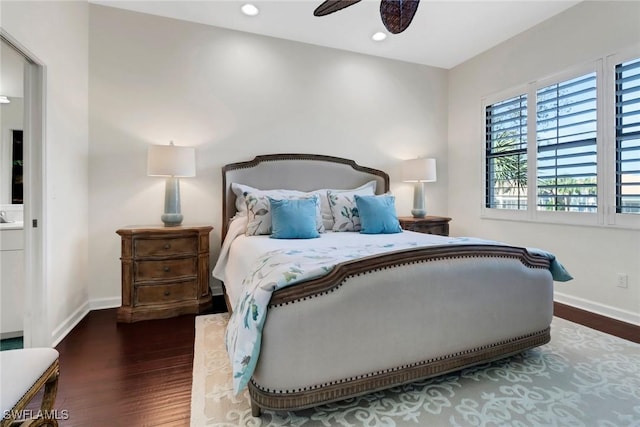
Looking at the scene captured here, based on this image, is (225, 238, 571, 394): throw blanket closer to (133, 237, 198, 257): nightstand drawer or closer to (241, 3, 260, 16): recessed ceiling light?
(133, 237, 198, 257): nightstand drawer

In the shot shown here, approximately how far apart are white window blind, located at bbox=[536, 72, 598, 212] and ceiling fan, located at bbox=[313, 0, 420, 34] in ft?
6.99

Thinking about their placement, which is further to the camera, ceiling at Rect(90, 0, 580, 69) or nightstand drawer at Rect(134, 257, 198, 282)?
ceiling at Rect(90, 0, 580, 69)

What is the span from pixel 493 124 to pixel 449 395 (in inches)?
139

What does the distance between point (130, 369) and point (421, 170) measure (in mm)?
3584

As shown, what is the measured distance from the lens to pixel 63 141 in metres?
2.52

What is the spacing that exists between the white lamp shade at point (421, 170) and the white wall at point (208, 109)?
28 centimetres

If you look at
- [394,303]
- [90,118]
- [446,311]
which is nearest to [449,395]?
[446,311]

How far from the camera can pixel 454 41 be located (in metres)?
3.79

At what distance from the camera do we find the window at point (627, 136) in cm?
262

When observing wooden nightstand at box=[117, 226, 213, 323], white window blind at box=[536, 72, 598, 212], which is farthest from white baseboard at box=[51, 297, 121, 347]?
white window blind at box=[536, 72, 598, 212]

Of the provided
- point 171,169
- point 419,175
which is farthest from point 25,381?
point 419,175

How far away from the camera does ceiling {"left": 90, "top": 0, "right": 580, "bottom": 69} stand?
9.99 feet

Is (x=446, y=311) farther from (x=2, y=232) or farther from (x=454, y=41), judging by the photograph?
(x=454, y=41)

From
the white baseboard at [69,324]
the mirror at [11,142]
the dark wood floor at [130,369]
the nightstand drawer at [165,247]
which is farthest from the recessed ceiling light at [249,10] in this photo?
the white baseboard at [69,324]
